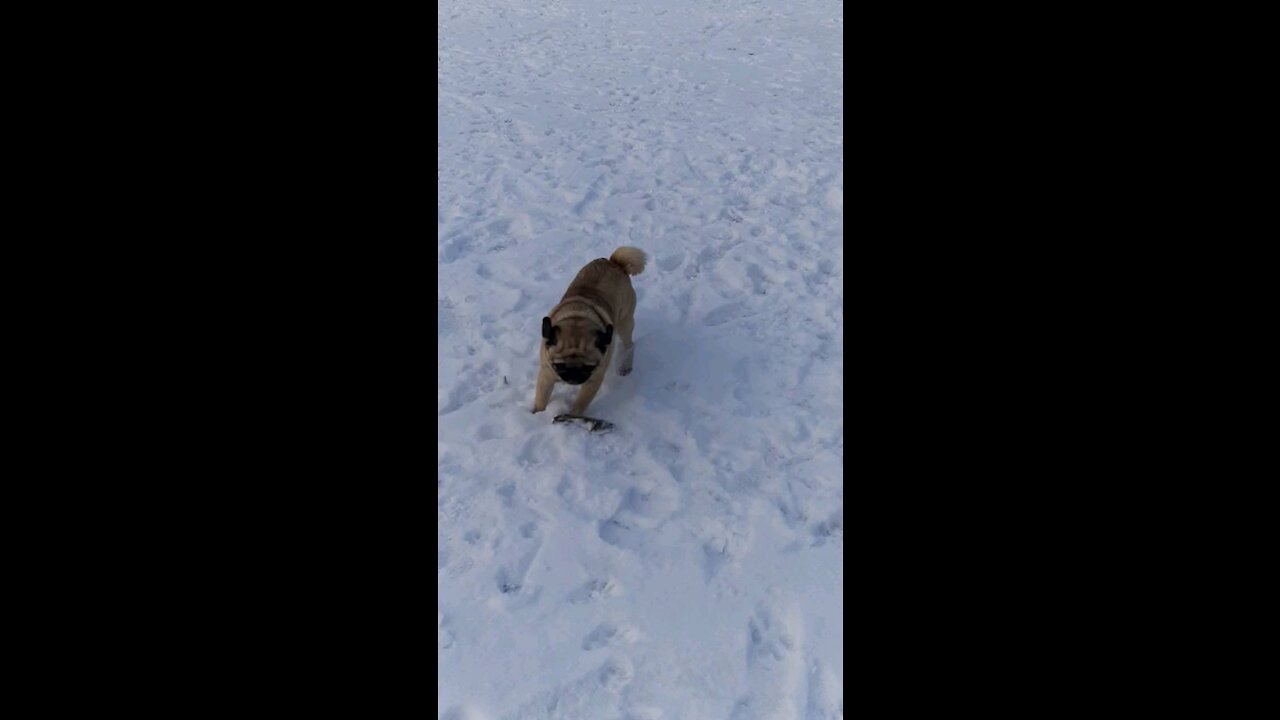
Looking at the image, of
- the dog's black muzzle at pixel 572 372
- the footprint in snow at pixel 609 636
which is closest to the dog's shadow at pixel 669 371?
the dog's black muzzle at pixel 572 372

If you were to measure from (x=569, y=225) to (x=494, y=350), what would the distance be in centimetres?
243

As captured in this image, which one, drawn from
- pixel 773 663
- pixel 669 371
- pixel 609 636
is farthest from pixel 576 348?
pixel 773 663

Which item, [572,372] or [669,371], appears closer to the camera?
[572,372]

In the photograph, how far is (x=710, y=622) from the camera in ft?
12.7

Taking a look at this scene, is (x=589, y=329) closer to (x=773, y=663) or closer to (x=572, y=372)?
(x=572, y=372)

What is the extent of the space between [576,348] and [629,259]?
1.49 meters

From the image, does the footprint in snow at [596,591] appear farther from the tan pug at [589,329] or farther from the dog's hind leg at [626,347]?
the dog's hind leg at [626,347]

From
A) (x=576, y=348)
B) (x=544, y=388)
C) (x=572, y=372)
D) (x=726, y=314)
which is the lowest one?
(x=726, y=314)

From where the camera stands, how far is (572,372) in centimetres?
451

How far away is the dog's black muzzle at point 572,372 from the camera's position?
14.8 ft

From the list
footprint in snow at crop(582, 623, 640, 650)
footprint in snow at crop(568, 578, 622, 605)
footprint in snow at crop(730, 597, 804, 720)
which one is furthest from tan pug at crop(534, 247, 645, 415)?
footprint in snow at crop(730, 597, 804, 720)

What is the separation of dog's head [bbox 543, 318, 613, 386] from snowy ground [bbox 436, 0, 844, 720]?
66 cm
